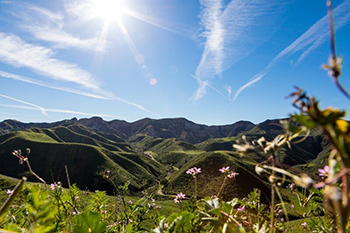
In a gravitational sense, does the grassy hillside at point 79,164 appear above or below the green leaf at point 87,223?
below

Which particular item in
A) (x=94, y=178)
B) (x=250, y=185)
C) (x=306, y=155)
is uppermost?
(x=306, y=155)

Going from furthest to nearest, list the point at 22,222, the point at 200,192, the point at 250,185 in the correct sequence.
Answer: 1. the point at 250,185
2. the point at 200,192
3. the point at 22,222

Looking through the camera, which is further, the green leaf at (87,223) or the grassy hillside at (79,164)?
the grassy hillside at (79,164)

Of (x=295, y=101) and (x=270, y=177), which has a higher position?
(x=295, y=101)

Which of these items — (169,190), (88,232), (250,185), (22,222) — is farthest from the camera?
(169,190)

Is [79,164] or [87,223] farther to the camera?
[79,164]

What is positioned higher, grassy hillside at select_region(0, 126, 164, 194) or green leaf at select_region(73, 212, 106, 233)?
green leaf at select_region(73, 212, 106, 233)

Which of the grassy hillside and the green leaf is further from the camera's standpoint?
the grassy hillside

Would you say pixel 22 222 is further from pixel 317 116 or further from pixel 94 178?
pixel 94 178

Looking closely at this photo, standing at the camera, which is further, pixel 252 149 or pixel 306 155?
pixel 306 155

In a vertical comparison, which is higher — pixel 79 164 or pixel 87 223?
pixel 87 223

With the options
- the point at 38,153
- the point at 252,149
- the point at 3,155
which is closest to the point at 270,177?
the point at 252,149

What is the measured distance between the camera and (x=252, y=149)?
0.65 m

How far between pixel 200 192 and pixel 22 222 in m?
78.6
